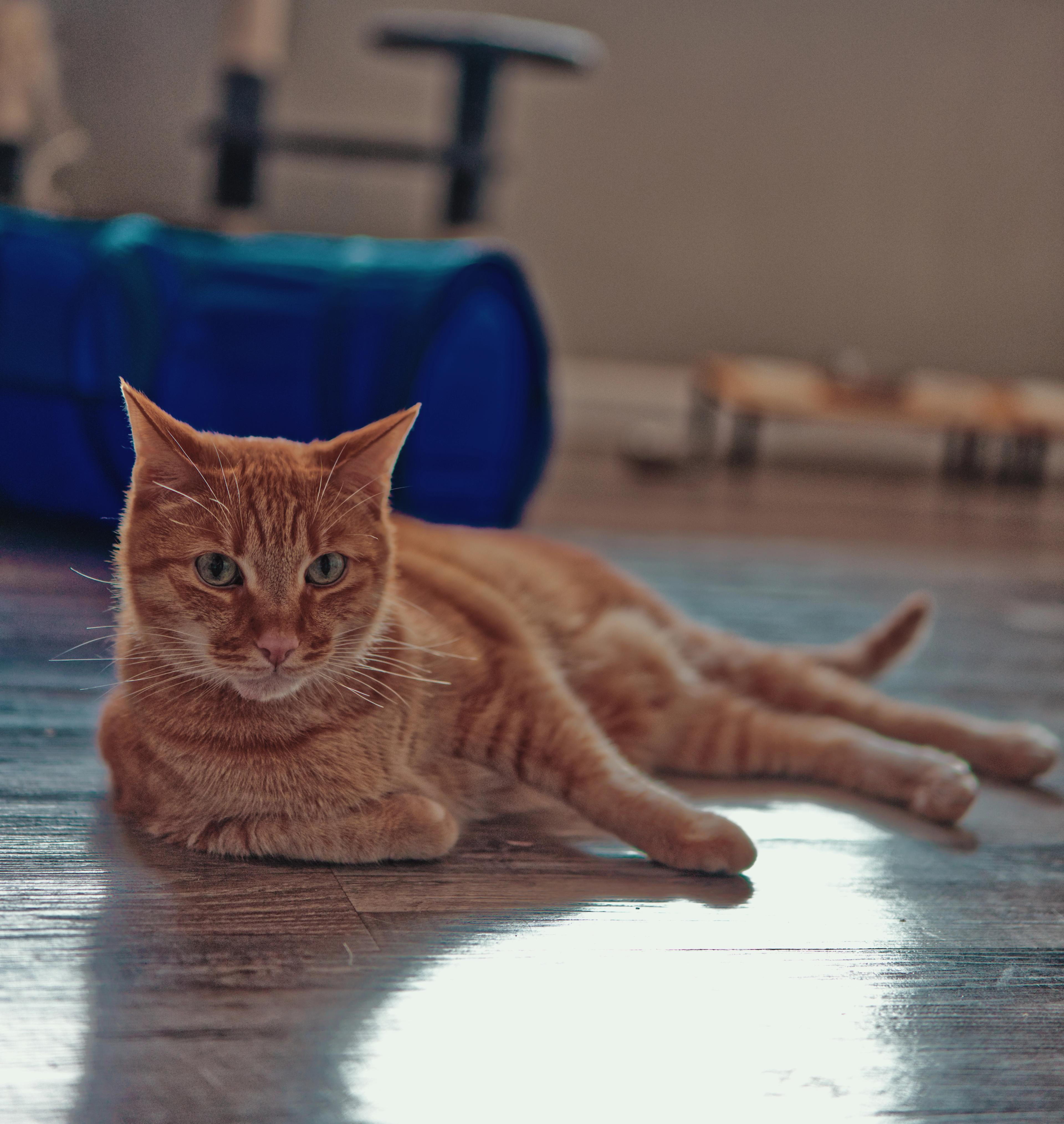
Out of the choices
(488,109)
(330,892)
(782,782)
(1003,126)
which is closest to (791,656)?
(782,782)

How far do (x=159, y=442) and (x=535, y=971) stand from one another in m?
0.50

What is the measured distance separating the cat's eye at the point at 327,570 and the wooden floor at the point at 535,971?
0.25 m

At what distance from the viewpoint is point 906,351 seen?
5188 mm

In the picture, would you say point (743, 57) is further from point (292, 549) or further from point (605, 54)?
point (292, 549)

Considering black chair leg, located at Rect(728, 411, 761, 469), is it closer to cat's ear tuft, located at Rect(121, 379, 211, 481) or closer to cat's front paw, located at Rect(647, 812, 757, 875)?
cat's front paw, located at Rect(647, 812, 757, 875)

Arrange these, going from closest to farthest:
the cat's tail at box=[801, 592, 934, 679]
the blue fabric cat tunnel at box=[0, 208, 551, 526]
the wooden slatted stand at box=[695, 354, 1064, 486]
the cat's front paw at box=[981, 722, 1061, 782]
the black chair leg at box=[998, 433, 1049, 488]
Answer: the cat's front paw at box=[981, 722, 1061, 782] < the cat's tail at box=[801, 592, 934, 679] < the blue fabric cat tunnel at box=[0, 208, 551, 526] < the wooden slatted stand at box=[695, 354, 1064, 486] < the black chair leg at box=[998, 433, 1049, 488]

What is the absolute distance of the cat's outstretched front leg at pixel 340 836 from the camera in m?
1.06

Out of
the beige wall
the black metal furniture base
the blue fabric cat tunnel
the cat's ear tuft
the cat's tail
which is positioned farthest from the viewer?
the beige wall

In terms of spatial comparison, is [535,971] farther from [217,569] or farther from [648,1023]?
[217,569]

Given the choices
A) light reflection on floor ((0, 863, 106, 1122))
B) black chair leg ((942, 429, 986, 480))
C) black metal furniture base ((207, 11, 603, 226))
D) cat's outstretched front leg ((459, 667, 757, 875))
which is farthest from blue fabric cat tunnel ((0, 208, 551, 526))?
black chair leg ((942, 429, 986, 480))

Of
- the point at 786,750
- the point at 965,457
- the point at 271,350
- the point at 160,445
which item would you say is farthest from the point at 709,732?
the point at 965,457

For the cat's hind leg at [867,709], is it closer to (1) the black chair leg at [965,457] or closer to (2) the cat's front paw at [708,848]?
(2) the cat's front paw at [708,848]

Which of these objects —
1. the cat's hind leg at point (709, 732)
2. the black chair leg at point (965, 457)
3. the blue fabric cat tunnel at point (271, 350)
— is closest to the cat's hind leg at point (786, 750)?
the cat's hind leg at point (709, 732)

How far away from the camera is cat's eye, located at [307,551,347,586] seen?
1.02 meters
